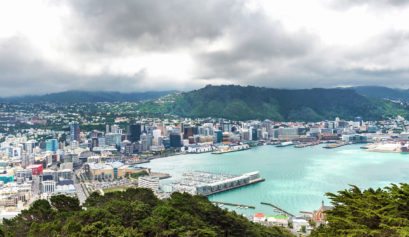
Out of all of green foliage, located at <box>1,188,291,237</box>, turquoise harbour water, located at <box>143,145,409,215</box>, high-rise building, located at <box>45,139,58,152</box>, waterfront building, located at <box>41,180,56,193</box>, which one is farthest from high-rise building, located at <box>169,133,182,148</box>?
green foliage, located at <box>1,188,291,237</box>

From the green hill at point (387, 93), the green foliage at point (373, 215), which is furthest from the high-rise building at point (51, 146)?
the green hill at point (387, 93)

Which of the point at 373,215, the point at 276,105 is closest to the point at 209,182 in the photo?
the point at 373,215

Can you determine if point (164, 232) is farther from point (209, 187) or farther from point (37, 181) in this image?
point (37, 181)

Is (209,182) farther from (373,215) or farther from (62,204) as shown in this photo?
(373,215)

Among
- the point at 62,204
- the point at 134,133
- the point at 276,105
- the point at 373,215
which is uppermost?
the point at 276,105

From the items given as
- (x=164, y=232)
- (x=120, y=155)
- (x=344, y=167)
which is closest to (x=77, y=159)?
(x=120, y=155)

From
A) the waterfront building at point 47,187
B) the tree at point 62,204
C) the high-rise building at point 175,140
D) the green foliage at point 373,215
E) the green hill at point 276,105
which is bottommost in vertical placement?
the waterfront building at point 47,187

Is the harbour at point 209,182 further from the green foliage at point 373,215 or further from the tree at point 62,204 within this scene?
the green foliage at point 373,215
